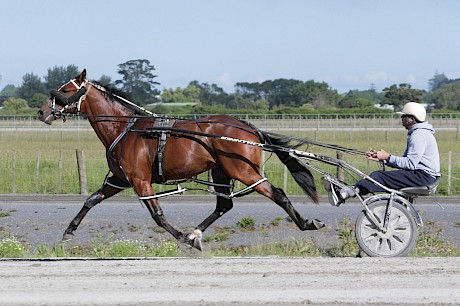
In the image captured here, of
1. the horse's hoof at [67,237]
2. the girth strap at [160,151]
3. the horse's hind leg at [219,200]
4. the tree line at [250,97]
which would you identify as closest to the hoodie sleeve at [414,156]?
the horse's hind leg at [219,200]

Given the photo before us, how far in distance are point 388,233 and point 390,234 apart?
0.03 metres

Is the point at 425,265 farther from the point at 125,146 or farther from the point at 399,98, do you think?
the point at 399,98

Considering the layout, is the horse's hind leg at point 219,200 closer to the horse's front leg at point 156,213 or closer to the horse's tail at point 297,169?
the horse's front leg at point 156,213

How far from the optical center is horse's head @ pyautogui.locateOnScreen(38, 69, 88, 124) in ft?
35.0

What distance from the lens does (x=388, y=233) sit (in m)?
9.17

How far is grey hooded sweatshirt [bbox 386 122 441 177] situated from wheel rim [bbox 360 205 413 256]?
0.48 metres

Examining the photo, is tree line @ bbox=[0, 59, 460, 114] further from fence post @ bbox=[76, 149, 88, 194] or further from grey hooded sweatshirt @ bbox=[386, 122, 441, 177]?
grey hooded sweatshirt @ bbox=[386, 122, 441, 177]

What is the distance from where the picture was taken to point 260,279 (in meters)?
7.79

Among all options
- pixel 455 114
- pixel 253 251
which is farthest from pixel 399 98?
pixel 253 251

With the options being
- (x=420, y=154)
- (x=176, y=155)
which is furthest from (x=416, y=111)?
(x=176, y=155)

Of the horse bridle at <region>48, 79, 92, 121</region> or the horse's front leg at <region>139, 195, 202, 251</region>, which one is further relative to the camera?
the horse bridle at <region>48, 79, 92, 121</region>

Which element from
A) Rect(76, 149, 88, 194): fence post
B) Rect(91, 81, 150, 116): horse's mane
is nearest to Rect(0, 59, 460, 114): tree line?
Rect(76, 149, 88, 194): fence post

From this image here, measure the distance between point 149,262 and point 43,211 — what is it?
34.4 ft

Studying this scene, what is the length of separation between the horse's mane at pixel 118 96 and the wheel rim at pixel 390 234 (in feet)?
10.5
